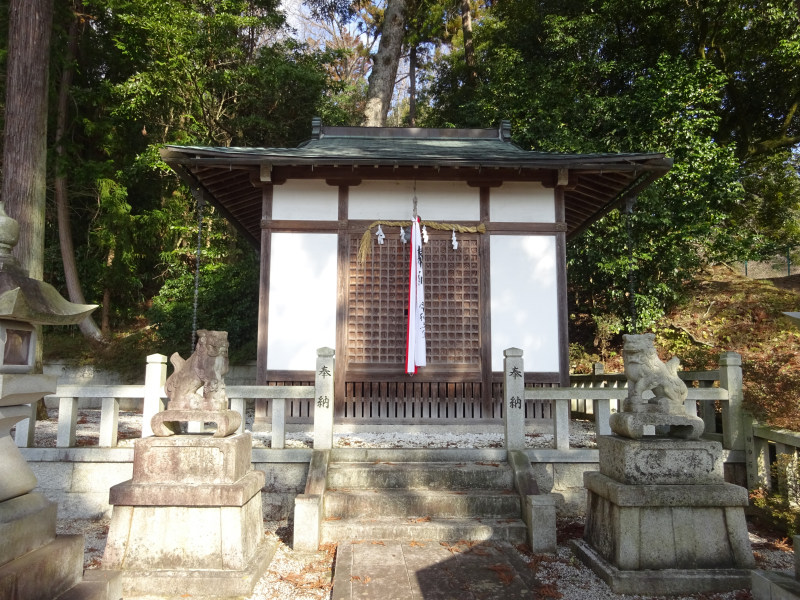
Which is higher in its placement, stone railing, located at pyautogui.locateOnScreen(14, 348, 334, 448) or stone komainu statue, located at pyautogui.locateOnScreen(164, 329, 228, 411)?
stone komainu statue, located at pyautogui.locateOnScreen(164, 329, 228, 411)

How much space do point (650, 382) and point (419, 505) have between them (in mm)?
2507

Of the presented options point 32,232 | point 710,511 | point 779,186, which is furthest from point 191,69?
point 779,186

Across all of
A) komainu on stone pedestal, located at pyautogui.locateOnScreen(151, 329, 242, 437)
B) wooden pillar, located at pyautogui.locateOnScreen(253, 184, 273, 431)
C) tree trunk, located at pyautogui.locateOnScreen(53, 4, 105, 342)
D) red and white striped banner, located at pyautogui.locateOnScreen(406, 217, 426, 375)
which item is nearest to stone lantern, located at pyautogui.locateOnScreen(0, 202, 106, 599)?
komainu on stone pedestal, located at pyautogui.locateOnScreen(151, 329, 242, 437)

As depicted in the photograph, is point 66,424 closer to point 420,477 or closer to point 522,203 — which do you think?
point 420,477

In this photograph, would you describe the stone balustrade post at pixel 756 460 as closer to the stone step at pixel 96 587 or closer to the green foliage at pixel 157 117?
the stone step at pixel 96 587

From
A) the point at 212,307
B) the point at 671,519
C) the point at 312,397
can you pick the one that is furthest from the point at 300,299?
the point at 212,307

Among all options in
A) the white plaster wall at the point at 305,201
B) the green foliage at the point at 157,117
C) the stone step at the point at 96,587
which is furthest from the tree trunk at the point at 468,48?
the stone step at the point at 96,587

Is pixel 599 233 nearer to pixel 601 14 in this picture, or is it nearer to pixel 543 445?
pixel 601 14

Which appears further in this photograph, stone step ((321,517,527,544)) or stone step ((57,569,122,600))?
stone step ((321,517,527,544))

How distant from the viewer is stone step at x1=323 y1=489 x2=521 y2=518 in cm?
521

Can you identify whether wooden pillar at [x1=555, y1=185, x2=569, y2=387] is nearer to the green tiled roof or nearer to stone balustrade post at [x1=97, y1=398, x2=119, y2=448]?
the green tiled roof

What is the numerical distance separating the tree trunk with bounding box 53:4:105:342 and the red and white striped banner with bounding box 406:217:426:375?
10.9 metres

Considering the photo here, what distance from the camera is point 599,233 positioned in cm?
1321

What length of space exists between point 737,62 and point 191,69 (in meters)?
15.3
